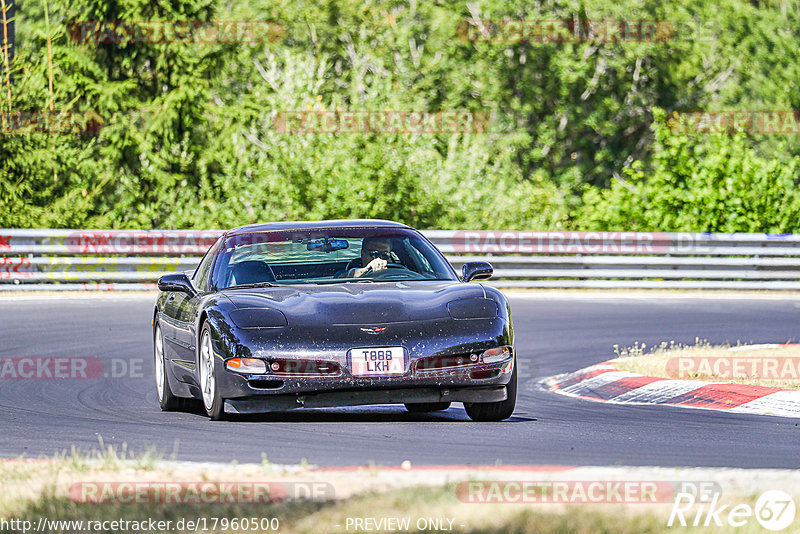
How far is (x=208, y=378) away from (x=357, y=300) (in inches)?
42.7

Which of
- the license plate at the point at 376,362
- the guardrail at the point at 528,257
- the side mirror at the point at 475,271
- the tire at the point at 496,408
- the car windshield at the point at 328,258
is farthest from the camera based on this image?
the guardrail at the point at 528,257

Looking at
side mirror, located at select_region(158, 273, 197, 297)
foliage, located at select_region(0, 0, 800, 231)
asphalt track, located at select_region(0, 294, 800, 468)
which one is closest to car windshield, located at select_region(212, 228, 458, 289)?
side mirror, located at select_region(158, 273, 197, 297)

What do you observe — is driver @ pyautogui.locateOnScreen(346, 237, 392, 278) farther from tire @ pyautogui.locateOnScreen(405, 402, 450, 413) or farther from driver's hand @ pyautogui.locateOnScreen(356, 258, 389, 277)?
tire @ pyautogui.locateOnScreen(405, 402, 450, 413)

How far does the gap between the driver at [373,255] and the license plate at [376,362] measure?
4.68ft

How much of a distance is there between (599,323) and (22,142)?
13.9m

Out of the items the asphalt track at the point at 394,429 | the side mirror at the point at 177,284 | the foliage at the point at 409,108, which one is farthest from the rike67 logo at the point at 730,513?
the foliage at the point at 409,108

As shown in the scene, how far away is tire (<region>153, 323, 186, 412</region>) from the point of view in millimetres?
10078

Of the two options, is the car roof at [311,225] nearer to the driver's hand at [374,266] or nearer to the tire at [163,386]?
the driver's hand at [374,266]

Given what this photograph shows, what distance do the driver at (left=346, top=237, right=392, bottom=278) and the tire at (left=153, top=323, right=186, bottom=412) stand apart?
1563mm

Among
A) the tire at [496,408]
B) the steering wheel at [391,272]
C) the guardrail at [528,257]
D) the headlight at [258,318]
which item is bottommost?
the guardrail at [528,257]

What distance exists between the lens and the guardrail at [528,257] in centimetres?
2214

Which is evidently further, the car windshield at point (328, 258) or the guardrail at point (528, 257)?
the guardrail at point (528, 257)

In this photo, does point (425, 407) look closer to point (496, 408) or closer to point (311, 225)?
point (496, 408)

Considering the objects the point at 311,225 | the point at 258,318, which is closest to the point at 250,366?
the point at 258,318
